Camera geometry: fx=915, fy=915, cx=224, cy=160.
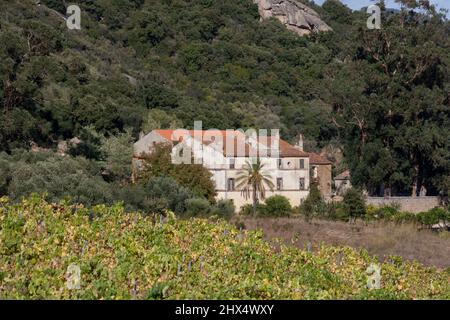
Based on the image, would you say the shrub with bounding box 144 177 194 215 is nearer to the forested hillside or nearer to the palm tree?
the forested hillside

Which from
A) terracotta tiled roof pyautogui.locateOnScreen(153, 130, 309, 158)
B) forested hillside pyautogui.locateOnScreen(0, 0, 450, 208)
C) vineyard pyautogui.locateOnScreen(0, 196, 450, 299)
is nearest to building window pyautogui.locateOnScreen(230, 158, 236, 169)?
terracotta tiled roof pyautogui.locateOnScreen(153, 130, 309, 158)

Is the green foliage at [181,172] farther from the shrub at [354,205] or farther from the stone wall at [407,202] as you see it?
the stone wall at [407,202]

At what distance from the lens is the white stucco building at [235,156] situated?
52750 millimetres

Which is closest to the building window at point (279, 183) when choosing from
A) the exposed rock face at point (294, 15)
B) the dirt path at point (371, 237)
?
the dirt path at point (371, 237)

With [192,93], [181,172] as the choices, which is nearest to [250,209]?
[181,172]

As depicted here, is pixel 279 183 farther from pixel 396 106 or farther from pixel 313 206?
pixel 396 106

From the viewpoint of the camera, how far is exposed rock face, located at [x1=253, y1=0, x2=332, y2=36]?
109 m

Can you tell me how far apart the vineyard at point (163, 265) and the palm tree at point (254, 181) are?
88.3ft

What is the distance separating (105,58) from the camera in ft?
252

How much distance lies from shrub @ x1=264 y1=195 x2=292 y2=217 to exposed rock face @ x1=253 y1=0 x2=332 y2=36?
193ft

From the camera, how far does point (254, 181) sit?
52562 mm

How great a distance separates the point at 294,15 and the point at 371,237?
76155 millimetres

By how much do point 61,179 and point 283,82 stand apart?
51557mm
